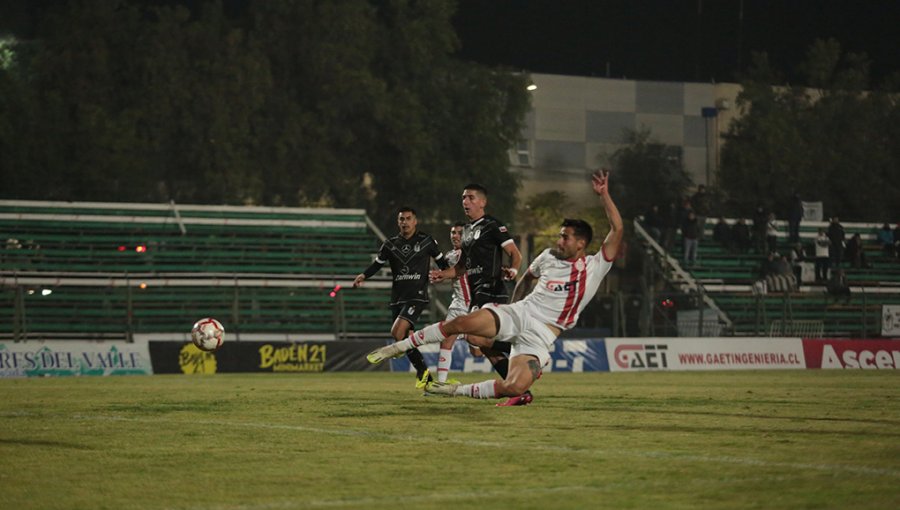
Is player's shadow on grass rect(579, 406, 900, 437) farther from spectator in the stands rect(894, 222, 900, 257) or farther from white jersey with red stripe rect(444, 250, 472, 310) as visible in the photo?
spectator in the stands rect(894, 222, 900, 257)

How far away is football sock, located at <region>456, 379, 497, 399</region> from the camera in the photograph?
12.7 metres

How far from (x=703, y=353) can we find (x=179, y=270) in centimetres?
1446

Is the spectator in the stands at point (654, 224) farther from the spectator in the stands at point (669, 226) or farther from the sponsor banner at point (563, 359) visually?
the sponsor banner at point (563, 359)

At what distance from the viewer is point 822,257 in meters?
39.5

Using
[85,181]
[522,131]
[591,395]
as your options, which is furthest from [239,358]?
Answer: [522,131]

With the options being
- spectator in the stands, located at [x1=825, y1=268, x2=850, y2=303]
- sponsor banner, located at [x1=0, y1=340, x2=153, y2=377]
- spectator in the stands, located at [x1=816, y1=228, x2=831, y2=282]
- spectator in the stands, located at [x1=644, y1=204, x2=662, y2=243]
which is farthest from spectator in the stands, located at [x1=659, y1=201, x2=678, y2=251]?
sponsor banner, located at [x1=0, y1=340, x2=153, y2=377]

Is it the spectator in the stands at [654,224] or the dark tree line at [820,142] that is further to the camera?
the dark tree line at [820,142]

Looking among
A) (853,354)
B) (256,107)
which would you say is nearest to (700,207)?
(853,354)

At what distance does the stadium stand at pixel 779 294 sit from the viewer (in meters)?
33.3

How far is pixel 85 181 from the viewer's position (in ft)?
141

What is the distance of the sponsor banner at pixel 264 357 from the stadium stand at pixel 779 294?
9.46 metres

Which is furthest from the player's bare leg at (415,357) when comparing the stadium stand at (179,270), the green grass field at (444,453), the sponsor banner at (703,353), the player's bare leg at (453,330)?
the sponsor banner at (703,353)

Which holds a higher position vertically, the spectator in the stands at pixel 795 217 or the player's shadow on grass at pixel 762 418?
the spectator in the stands at pixel 795 217

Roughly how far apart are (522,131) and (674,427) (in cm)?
4771
